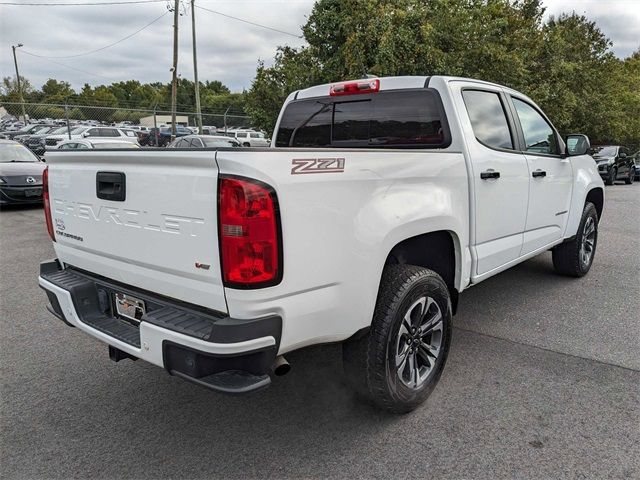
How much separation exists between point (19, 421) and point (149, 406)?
0.71m

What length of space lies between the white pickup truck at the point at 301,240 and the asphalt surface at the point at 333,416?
1.04 ft

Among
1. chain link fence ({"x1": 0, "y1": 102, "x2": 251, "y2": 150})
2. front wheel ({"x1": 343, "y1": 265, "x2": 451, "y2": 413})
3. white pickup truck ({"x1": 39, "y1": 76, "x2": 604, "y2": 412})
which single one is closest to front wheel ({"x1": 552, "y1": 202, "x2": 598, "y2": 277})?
white pickup truck ({"x1": 39, "y1": 76, "x2": 604, "y2": 412})

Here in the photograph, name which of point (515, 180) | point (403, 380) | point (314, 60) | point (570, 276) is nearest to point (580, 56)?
point (314, 60)

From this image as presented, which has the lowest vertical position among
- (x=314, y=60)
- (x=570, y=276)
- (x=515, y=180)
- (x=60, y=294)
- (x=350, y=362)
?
(x=570, y=276)

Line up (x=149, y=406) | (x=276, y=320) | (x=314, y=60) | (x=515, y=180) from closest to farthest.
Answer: (x=276, y=320), (x=149, y=406), (x=515, y=180), (x=314, y=60)

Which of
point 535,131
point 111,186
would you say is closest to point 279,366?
point 111,186

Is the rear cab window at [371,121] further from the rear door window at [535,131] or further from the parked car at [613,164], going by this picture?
the parked car at [613,164]

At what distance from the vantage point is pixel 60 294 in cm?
279

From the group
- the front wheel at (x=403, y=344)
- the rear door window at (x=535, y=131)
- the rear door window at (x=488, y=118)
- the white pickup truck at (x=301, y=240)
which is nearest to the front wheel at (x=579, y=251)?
the rear door window at (x=535, y=131)

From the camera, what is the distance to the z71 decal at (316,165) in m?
2.16

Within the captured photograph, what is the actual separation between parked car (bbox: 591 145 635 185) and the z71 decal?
18.3 metres

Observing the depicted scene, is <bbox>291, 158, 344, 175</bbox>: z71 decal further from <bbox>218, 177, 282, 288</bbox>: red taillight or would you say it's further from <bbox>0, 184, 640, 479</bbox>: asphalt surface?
<bbox>0, 184, 640, 479</bbox>: asphalt surface

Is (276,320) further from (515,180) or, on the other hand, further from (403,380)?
(515,180)

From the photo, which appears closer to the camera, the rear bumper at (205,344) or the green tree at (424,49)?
the rear bumper at (205,344)
